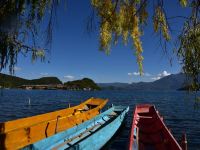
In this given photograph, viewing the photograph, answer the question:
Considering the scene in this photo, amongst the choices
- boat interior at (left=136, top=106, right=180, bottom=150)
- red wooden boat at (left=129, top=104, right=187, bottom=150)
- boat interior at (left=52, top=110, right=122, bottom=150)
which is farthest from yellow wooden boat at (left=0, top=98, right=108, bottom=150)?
boat interior at (left=136, top=106, right=180, bottom=150)

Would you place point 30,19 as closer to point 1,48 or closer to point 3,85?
point 1,48

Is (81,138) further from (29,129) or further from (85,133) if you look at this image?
(29,129)

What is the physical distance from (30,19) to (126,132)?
69.9 ft

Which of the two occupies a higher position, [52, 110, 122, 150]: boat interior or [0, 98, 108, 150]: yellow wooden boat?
[0, 98, 108, 150]: yellow wooden boat

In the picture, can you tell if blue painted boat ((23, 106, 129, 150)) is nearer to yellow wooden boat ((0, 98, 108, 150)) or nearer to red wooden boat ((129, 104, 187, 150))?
yellow wooden boat ((0, 98, 108, 150))

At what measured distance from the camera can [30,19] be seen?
518 centimetres

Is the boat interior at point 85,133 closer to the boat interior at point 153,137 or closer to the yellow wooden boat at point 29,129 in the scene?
the yellow wooden boat at point 29,129

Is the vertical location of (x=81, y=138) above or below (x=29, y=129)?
below

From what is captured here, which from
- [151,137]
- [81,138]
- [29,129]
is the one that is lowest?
[151,137]

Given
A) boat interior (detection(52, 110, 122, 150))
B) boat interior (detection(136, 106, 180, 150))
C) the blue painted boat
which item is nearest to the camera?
the blue painted boat

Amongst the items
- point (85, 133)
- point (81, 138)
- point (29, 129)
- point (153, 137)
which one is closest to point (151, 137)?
point (153, 137)

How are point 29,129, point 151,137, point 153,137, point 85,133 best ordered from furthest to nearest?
point 85,133 → point 151,137 → point 153,137 → point 29,129

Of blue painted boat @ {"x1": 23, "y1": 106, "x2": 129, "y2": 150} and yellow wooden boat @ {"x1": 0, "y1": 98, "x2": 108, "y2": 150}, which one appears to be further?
yellow wooden boat @ {"x1": 0, "y1": 98, "x2": 108, "y2": 150}

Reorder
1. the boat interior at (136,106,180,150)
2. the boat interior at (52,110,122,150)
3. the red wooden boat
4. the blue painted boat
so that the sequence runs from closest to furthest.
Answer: the blue painted boat → the red wooden boat → the boat interior at (136,106,180,150) → the boat interior at (52,110,122,150)
